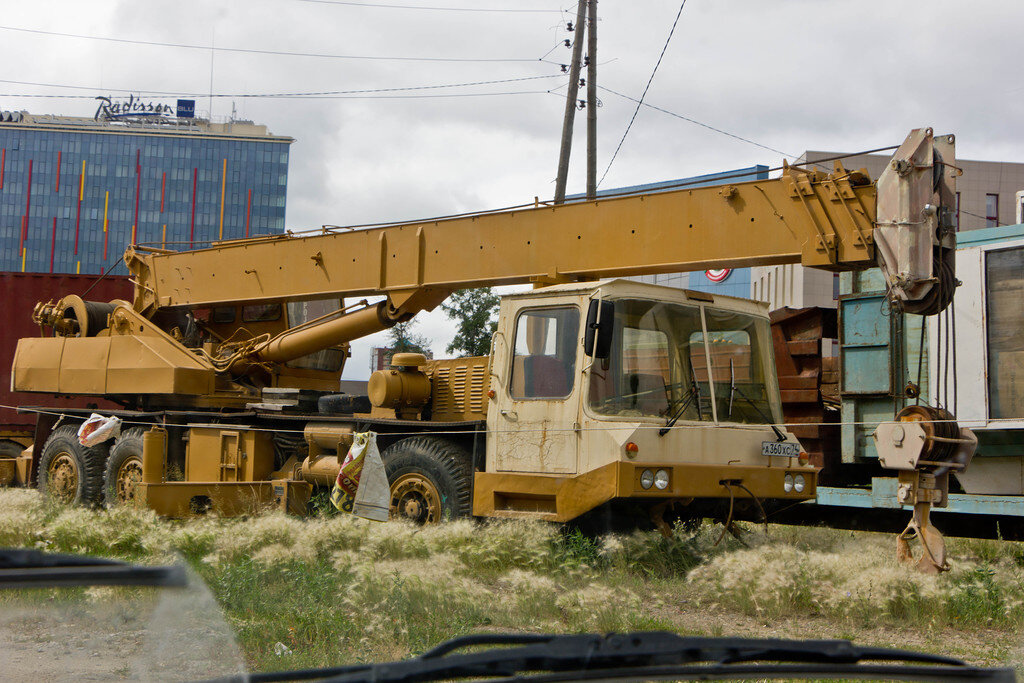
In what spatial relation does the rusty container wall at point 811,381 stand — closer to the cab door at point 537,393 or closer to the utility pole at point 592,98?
the cab door at point 537,393

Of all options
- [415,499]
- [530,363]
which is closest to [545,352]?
[530,363]

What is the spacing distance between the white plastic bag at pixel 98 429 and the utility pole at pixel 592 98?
8.51 metres

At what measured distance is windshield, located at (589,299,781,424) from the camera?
7.80 m

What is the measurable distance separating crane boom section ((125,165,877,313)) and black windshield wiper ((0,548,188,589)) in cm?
647

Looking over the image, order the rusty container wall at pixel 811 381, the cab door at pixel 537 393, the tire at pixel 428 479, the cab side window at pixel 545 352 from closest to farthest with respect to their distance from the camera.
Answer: the cab door at pixel 537 393 < the cab side window at pixel 545 352 < the tire at pixel 428 479 < the rusty container wall at pixel 811 381

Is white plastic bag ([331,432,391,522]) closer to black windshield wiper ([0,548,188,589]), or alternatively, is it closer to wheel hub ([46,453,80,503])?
wheel hub ([46,453,80,503])

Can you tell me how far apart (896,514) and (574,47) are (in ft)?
36.2

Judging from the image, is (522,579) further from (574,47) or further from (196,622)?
(574,47)

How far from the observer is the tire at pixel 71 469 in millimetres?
12570

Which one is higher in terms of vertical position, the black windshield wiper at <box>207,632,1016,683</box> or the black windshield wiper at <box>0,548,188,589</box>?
the black windshield wiper at <box>0,548,188,589</box>

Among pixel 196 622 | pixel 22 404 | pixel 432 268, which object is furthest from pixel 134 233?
pixel 196 622

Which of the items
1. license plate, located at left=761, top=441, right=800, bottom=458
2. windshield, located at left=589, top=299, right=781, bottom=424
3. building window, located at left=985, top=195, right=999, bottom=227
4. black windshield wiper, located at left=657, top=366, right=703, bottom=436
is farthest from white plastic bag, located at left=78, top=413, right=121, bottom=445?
building window, located at left=985, top=195, right=999, bottom=227

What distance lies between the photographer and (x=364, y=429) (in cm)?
995

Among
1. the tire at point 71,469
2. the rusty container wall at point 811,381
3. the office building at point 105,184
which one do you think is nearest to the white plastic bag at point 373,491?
the rusty container wall at point 811,381
